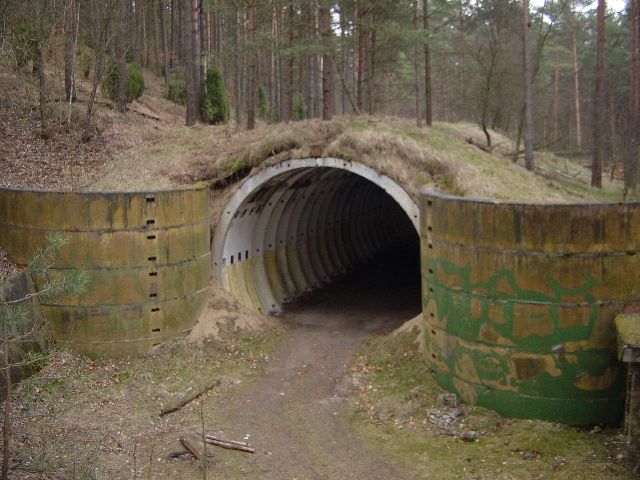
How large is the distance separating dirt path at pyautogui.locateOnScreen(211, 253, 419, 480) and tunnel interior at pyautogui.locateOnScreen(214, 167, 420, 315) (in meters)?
1.16

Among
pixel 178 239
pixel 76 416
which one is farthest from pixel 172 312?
pixel 76 416

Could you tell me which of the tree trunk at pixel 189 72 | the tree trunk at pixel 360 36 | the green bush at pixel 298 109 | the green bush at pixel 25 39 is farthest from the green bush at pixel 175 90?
the green bush at pixel 25 39

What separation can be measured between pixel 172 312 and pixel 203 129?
9.42m

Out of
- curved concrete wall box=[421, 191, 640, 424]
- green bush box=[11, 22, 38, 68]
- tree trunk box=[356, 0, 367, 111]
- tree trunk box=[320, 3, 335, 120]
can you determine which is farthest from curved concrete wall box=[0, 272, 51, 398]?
tree trunk box=[356, 0, 367, 111]

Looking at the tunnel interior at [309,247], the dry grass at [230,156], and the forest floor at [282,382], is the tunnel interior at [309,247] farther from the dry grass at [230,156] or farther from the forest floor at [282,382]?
the dry grass at [230,156]

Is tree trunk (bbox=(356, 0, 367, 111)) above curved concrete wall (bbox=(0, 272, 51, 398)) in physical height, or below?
above

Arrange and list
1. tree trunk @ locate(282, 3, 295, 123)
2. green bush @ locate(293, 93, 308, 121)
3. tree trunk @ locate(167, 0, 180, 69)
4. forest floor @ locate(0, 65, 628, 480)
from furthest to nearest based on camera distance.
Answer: green bush @ locate(293, 93, 308, 121), tree trunk @ locate(167, 0, 180, 69), tree trunk @ locate(282, 3, 295, 123), forest floor @ locate(0, 65, 628, 480)

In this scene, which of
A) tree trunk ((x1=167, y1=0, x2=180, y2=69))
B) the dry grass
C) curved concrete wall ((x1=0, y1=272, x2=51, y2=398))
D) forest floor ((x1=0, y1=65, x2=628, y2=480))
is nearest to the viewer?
forest floor ((x1=0, y1=65, x2=628, y2=480))

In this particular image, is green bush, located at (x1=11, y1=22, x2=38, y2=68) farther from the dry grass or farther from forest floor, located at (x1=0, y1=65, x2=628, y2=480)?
forest floor, located at (x1=0, y1=65, x2=628, y2=480)

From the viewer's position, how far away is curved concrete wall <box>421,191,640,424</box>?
10727 mm

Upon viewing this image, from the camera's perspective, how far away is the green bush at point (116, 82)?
2712cm

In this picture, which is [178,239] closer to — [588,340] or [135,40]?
[588,340]

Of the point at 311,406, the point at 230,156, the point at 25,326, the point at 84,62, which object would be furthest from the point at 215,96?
the point at 311,406

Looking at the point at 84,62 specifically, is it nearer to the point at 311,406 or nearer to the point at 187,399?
the point at 187,399
